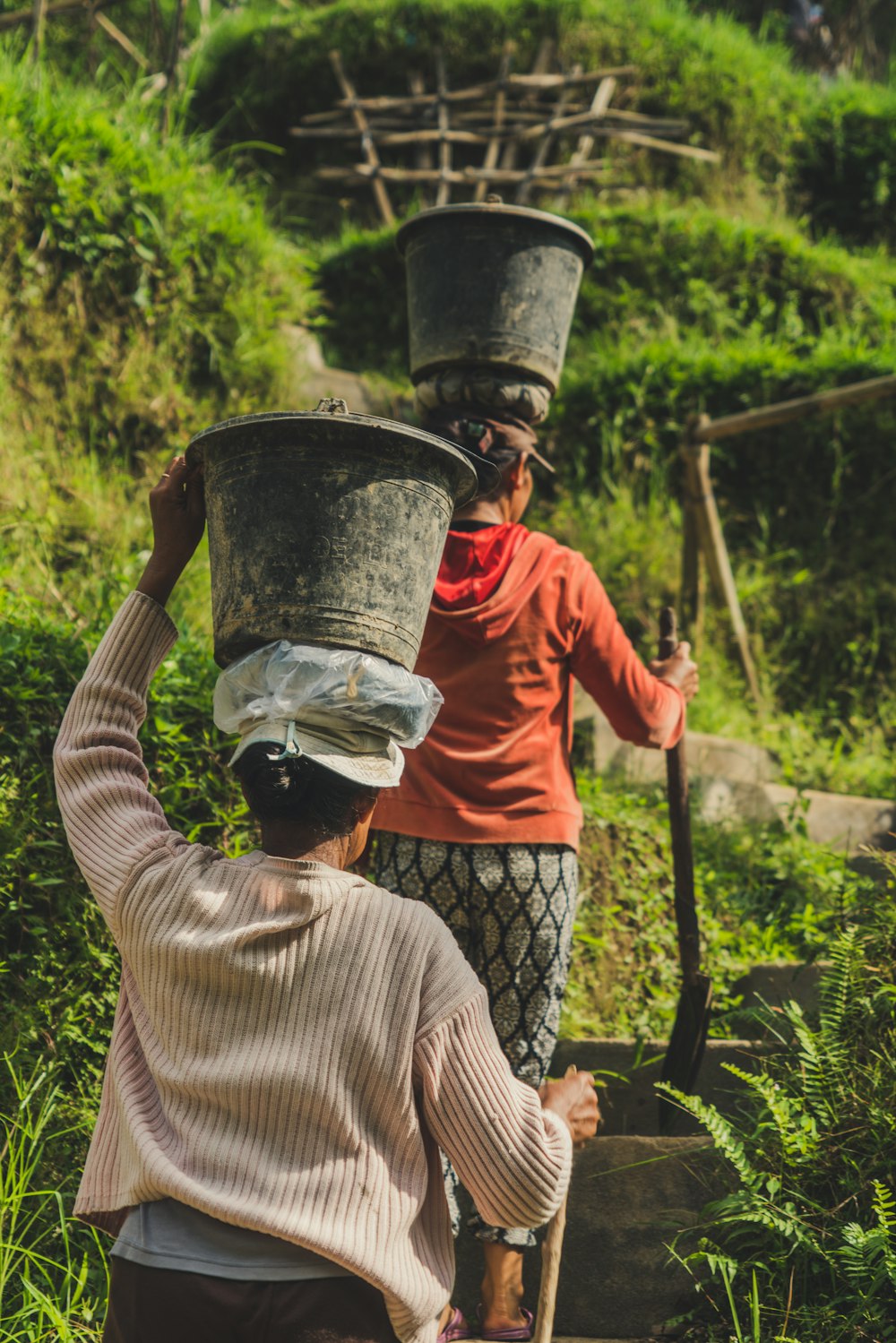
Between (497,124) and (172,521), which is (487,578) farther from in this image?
(497,124)

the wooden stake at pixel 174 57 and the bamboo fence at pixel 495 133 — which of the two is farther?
the bamboo fence at pixel 495 133

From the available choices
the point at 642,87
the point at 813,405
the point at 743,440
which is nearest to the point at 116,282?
the point at 813,405


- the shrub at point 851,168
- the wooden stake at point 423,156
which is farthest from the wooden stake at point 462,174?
the shrub at point 851,168

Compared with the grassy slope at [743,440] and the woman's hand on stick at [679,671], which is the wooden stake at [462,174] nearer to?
the grassy slope at [743,440]

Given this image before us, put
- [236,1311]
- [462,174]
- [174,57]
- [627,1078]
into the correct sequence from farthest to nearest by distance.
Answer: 1. [462,174]
2. [174,57]
3. [627,1078]
4. [236,1311]

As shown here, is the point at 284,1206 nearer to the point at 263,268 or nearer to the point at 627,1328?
the point at 627,1328

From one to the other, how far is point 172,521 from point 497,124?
370 inches

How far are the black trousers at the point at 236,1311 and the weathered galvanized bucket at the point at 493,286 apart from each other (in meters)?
2.31

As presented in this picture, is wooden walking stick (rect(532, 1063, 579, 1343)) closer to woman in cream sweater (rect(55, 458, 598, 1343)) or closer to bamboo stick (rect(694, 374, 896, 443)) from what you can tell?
woman in cream sweater (rect(55, 458, 598, 1343))

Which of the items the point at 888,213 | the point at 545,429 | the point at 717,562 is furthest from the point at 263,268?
the point at 888,213

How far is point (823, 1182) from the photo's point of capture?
2.66 meters

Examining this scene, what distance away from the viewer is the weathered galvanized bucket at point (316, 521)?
6.08 ft

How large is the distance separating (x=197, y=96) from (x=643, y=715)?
10859 millimetres

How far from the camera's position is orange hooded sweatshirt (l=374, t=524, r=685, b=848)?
2.76 m
